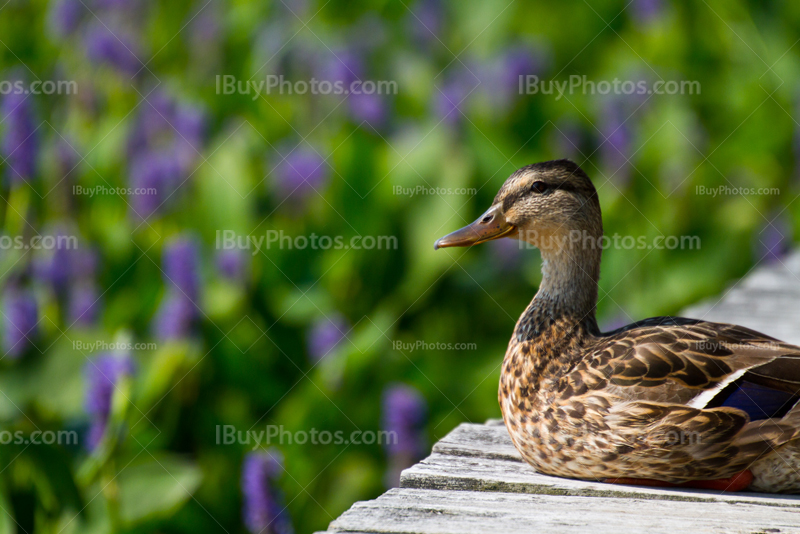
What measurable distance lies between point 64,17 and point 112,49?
16.0 inches

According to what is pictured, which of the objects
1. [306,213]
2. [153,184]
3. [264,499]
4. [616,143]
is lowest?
[264,499]

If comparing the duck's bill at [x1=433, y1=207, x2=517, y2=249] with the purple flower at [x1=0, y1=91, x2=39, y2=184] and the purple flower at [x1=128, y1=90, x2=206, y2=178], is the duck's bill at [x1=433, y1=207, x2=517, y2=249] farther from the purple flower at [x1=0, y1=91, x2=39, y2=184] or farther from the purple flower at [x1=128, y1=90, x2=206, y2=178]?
the purple flower at [x1=128, y1=90, x2=206, y2=178]

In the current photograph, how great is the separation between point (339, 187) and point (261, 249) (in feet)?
1.67

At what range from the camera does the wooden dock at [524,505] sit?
66.2 inches

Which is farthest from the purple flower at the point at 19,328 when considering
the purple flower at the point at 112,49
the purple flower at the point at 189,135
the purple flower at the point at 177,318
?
the purple flower at the point at 112,49

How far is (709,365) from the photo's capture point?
197 cm

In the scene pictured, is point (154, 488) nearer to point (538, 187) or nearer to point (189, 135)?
point (538, 187)

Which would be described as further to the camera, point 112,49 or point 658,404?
point 112,49

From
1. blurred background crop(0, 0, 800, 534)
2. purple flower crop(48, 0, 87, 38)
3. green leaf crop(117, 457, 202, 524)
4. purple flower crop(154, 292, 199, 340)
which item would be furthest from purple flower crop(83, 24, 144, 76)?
green leaf crop(117, 457, 202, 524)

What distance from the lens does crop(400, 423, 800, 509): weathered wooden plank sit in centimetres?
195

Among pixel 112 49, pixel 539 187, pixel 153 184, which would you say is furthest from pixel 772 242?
pixel 112 49

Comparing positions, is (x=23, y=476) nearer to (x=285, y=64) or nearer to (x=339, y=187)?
(x=339, y=187)

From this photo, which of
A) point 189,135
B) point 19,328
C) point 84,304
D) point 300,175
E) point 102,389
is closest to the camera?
point 102,389

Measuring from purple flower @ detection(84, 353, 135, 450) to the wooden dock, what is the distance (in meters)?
1.42
